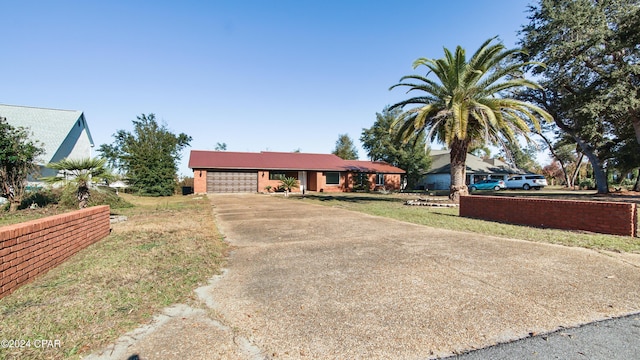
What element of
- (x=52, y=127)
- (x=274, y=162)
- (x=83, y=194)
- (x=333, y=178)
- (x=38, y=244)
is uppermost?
(x=52, y=127)

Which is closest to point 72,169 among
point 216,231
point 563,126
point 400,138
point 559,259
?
point 216,231

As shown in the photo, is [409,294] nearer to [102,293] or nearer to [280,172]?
[102,293]

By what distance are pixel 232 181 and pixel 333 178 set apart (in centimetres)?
1106

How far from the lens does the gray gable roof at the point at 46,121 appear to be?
20.3m

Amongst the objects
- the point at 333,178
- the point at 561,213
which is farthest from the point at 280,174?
the point at 561,213

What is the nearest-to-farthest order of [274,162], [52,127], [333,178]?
[52,127] < [274,162] < [333,178]

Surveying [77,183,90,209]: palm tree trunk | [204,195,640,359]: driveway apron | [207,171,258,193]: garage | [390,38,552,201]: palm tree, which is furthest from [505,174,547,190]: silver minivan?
[77,183,90,209]: palm tree trunk

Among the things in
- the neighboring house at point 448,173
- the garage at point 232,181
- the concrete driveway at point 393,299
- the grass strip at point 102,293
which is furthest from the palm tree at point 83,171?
the neighboring house at point 448,173

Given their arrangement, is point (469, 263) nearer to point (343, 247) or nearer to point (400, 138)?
point (343, 247)

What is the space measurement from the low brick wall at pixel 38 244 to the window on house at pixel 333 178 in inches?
1084

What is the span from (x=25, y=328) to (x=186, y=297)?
153 cm

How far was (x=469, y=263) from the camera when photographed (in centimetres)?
553

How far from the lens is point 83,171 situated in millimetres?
11391

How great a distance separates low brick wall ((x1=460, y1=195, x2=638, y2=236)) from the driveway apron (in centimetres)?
289
